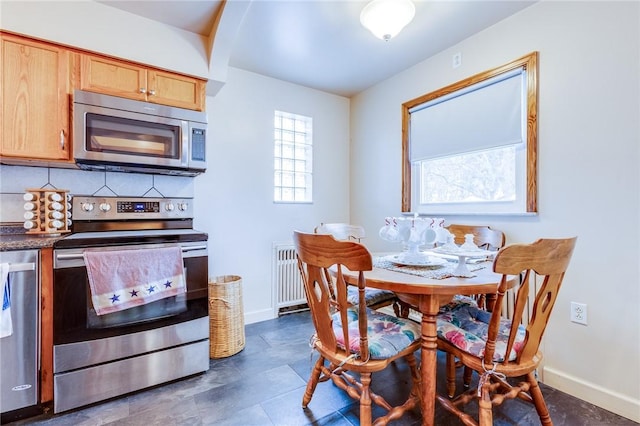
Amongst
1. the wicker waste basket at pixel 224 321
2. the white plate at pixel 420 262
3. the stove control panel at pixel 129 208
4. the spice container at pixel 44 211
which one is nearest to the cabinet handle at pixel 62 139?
the spice container at pixel 44 211

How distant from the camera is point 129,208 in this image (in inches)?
87.9

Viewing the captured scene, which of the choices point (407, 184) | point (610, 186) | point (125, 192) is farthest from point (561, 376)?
point (125, 192)

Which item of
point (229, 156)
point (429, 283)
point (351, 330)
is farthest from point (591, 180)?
point (229, 156)

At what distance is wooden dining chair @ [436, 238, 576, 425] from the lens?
1090 mm

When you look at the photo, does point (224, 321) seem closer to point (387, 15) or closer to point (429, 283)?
point (429, 283)

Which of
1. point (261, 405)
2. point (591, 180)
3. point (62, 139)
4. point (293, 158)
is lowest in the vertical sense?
point (261, 405)

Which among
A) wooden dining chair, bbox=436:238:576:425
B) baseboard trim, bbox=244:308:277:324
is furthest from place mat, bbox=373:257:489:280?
baseboard trim, bbox=244:308:277:324

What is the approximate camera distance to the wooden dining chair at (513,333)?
109 centimetres

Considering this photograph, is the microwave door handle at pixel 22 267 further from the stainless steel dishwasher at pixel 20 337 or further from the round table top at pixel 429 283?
the round table top at pixel 429 283

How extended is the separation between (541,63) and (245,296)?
289 cm

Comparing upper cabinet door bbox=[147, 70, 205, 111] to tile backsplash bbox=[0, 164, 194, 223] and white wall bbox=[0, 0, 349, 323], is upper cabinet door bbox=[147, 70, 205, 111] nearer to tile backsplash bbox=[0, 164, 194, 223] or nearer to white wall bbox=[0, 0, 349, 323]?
white wall bbox=[0, 0, 349, 323]

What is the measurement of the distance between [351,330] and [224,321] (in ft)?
3.77

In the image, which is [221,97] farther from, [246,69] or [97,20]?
[97,20]

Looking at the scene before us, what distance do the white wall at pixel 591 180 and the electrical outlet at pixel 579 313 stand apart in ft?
0.08
